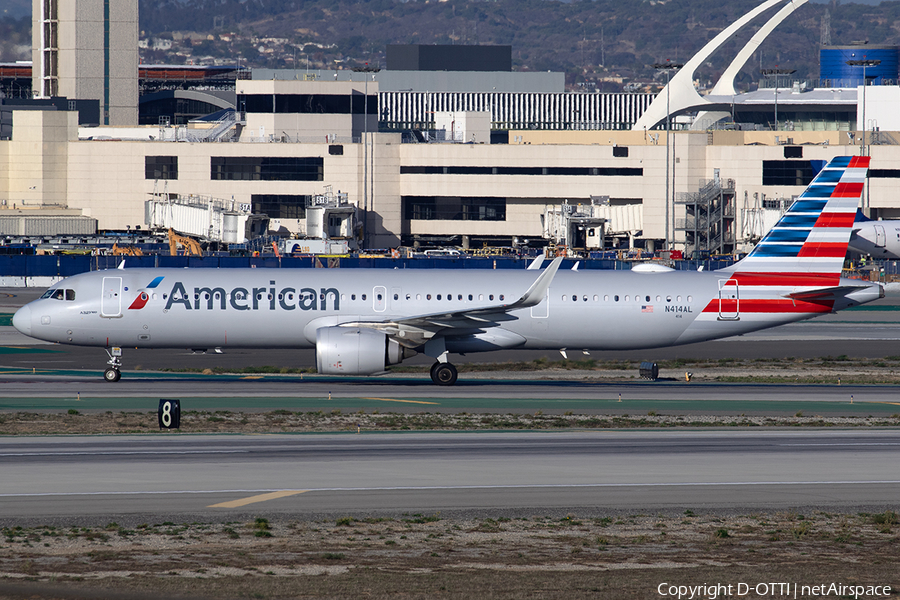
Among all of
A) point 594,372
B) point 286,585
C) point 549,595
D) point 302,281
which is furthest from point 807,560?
point 594,372

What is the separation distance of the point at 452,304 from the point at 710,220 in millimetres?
79992

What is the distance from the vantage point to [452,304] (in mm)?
43906

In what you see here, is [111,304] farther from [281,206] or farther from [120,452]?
[281,206]

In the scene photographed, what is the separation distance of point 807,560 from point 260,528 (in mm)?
10142

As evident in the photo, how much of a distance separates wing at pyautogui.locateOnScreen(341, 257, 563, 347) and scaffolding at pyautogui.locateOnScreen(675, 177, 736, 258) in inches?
3054

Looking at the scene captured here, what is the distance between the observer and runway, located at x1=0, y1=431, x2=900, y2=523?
23578 millimetres

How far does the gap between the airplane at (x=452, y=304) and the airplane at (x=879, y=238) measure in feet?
194

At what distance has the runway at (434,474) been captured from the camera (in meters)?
23.6

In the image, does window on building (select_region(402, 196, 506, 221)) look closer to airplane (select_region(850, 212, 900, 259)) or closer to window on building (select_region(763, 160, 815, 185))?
window on building (select_region(763, 160, 815, 185))

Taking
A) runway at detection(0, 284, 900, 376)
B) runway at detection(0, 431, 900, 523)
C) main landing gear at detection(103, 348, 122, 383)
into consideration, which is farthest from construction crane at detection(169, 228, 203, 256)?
runway at detection(0, 431, 900, 523)

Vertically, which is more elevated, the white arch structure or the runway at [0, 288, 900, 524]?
A: the white arch structure

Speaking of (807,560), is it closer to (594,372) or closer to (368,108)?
(594,372)

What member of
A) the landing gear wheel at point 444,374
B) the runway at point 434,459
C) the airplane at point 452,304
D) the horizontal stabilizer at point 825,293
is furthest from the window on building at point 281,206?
the horizontal stabilizer at point 825,293

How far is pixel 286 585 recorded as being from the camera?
57.5 feet
